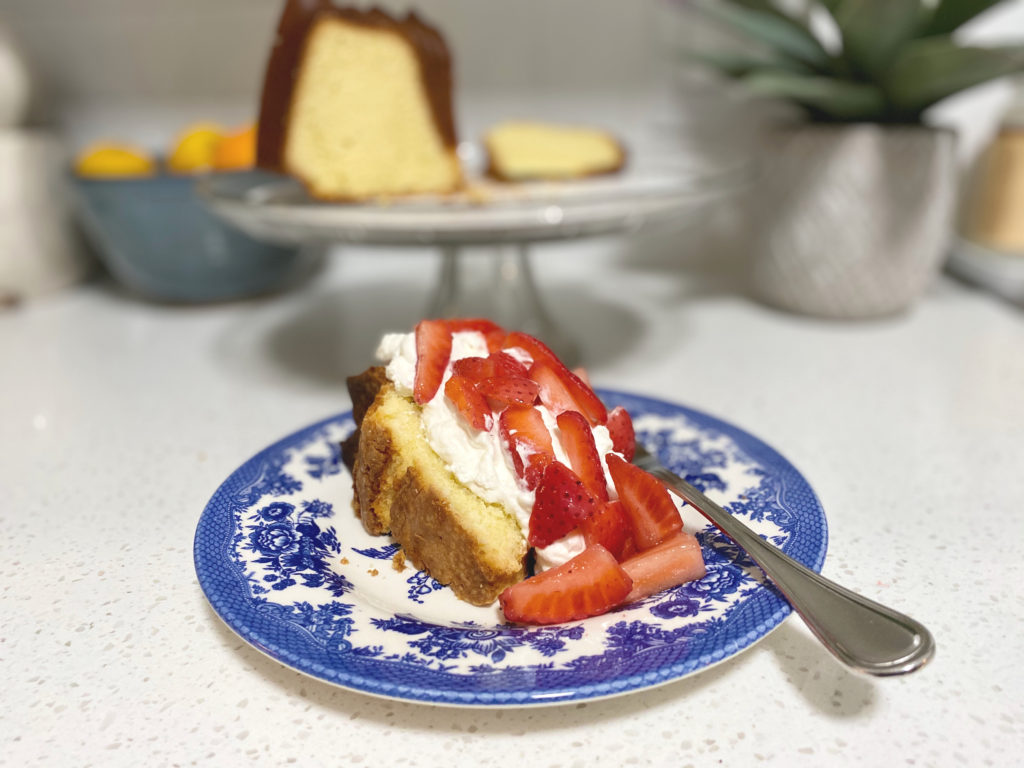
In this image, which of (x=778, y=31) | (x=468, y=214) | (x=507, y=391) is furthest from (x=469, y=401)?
(x=778, y=31)

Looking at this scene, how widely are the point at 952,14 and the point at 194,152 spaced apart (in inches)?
52.1

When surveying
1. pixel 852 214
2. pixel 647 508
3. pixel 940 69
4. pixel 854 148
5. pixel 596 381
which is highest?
pixel 940 69

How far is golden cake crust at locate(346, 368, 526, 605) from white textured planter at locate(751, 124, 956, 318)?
3.07ft

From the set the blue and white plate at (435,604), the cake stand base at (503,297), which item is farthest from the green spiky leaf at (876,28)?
the blue and white plate at (435,604)

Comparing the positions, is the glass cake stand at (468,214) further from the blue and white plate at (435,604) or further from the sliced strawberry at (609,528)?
the sliced strawberry at (609,528)

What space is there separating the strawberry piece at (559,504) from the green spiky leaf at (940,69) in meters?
0.95

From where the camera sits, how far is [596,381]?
4.13ft

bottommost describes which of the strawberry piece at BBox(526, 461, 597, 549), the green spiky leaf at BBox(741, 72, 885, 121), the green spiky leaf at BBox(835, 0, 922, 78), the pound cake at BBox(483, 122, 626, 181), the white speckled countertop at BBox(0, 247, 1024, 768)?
the white speckled countertop at BBox(0, 247, 1024, 768)

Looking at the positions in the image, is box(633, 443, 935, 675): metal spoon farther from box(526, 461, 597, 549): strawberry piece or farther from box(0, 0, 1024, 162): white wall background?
box(0, 0, 1024, 162): white wall background

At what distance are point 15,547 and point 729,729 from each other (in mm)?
706

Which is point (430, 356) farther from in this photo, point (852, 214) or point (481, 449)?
point (852, 214)

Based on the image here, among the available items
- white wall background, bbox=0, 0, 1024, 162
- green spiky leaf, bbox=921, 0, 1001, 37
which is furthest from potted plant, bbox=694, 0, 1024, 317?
white wall background, bbox=0, 0, 1024, 162

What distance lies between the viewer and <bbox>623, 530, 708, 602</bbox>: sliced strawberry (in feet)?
2.09

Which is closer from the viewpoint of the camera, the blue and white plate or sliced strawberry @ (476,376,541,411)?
the blue and white plate
